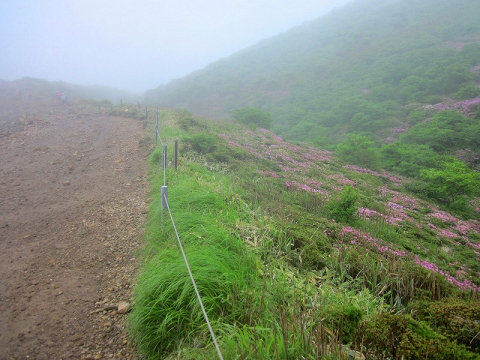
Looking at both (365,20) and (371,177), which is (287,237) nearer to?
(371,177)

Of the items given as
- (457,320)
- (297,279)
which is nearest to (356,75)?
(297,279)

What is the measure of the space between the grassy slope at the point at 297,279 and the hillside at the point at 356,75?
→ 1558cm

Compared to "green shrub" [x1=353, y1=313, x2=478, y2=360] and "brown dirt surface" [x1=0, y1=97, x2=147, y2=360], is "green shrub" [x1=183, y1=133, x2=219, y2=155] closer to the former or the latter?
"brown dirt surface" [x1=0, y1=97, x2=147, y2=360]

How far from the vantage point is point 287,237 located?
4207 millimetres

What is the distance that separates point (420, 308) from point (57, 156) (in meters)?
12.1

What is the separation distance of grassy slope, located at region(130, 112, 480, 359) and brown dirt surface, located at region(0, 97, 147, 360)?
1.71ft

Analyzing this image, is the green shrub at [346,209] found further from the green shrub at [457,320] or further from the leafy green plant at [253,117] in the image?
the leafy green plant at [253,117]

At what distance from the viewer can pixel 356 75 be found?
3394cm

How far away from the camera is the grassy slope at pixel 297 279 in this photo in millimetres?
1919

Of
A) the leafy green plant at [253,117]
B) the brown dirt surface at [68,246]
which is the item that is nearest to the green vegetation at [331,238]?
the leafy green plant at [253,117]

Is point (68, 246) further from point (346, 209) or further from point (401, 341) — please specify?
point (346, 209)

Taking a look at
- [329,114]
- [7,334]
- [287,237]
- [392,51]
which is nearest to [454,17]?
[392,51]

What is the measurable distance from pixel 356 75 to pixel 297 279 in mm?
37179

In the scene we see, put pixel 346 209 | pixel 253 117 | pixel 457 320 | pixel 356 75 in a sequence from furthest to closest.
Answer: pixel 356 75 < pixel 253 117 < pixel 346 209 < pixel 457 320
